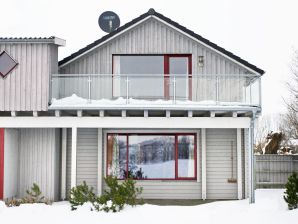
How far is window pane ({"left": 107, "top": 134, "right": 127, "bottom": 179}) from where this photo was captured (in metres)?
19.4

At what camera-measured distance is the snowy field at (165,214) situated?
47.0 ft

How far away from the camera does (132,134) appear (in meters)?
19.4

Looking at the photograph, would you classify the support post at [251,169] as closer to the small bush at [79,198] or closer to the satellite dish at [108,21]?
the small bush at [79,198]

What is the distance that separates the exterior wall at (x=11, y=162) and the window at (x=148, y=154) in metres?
3.69

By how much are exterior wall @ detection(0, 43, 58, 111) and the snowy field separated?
3708mm

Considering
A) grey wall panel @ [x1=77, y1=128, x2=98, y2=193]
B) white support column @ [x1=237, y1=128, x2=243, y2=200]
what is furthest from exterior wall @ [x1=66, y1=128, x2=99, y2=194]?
white support column @ [x1=237, y1=128, x2=243, y2=200]

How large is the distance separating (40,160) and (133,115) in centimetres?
409

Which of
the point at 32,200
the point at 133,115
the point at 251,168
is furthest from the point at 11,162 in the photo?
the point at 251,168

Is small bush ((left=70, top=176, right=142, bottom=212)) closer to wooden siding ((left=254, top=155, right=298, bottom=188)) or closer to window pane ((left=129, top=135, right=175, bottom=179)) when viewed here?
window pane ((left=129, top=135, right=175, bottom=179))

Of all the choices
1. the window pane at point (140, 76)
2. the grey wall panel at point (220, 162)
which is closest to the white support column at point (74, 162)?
the window pane at point (140, 76)

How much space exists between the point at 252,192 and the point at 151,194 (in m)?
4.19

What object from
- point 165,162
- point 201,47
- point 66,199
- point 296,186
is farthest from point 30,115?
point 296,186

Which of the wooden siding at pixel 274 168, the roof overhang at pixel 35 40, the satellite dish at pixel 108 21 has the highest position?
the satellite dish at pixel 108 21

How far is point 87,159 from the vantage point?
19375 millimetres
